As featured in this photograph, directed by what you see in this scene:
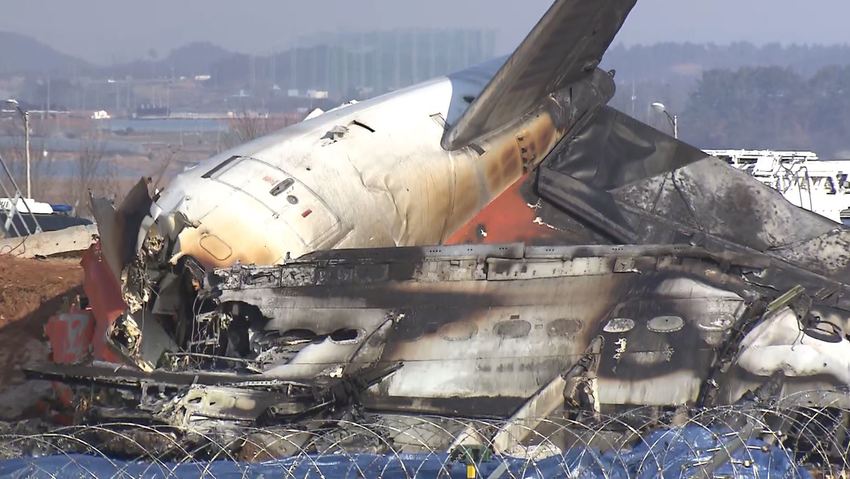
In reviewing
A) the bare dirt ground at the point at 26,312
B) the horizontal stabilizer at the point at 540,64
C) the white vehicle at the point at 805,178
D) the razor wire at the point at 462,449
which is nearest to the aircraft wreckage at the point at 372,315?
the razor wire at the point at 462,449

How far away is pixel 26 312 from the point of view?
1805cm

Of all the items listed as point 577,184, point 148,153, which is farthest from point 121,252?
point 148,153

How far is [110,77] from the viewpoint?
124 metres

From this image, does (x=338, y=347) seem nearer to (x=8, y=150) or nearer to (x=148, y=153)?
(x=8, y=150)

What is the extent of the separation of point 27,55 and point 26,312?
507 feet

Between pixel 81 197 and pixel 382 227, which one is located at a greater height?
pixel 382 227

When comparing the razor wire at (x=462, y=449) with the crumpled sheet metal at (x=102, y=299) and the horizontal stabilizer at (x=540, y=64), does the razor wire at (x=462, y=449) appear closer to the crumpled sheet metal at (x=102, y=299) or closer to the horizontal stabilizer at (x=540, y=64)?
the crumpled sheet metal at (x=102, y=299)

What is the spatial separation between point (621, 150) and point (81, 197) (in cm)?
4928

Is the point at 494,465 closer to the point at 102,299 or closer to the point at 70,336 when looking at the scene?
the point at 102,299

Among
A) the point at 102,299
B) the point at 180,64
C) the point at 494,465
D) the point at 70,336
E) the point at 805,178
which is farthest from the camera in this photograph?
the point at 180,64

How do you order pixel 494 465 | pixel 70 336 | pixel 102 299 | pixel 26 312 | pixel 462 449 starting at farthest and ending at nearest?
1. pixel 26 312
2. pixel 70 336
3. pixel 102 299
4. pixel 494 465
5. pixel 462 449

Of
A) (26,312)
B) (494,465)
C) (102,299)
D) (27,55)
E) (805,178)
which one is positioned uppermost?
(102,299)

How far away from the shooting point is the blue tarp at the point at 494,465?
9.03 meters

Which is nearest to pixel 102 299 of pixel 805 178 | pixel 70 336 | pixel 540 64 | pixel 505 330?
pixel 70 336
